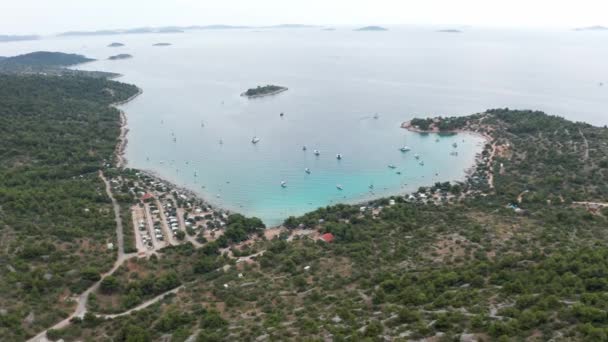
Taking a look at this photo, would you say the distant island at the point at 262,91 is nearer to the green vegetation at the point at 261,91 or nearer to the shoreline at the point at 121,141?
the green vegetation at the point at 261,91

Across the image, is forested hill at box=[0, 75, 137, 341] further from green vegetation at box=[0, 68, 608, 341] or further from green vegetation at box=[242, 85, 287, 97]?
green vegetation at box=[242, 85, 287, 97]

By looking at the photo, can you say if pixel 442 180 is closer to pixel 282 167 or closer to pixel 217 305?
pixel 282 167

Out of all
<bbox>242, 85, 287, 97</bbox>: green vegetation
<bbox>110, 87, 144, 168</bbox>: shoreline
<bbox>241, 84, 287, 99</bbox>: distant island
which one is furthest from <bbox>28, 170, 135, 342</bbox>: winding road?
<bbox>242, 85, 287, 97</bbox>: green vegetation

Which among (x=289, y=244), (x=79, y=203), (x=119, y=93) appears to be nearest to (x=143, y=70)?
(x=119, y=93)

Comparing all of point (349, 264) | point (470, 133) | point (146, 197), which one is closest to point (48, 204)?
point (146, 197)

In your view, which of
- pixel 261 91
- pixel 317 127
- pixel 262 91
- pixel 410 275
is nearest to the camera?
pixel 410 275

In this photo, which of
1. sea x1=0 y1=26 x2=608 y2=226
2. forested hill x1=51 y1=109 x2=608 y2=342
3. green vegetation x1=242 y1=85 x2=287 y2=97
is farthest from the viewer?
green vegetation x1=242 y1=85 x2=287 y2=97

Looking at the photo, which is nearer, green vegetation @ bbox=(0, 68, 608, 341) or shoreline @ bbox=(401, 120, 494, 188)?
green vegetation @ bbox=(0, 68, 608, 341)

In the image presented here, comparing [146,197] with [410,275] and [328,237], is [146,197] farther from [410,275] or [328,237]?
[410,275]
